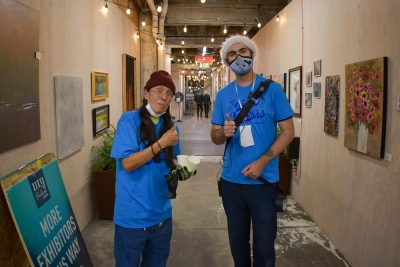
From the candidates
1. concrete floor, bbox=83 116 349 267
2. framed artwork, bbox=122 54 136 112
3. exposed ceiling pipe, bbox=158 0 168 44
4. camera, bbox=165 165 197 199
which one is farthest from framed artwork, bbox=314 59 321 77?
exposed ceiling pipe, bbox=158 0 168 44

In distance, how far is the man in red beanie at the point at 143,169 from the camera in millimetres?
1688

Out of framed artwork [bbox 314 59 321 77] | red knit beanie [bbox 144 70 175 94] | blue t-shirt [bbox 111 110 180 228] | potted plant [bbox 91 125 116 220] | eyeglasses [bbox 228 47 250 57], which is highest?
framed artwork [bbox 314 59 321 77]

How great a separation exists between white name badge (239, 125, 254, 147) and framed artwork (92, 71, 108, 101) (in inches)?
99.3

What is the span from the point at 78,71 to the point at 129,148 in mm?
2197

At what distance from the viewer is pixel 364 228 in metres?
2.76

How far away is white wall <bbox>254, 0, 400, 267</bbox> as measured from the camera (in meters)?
2.39

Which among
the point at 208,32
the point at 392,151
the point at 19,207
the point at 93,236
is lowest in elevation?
the point at 93,236

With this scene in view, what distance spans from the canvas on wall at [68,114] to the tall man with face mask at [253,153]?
151cm

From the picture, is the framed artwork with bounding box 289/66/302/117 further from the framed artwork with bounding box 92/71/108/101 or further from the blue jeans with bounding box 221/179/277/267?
the blue jeans with bounding box 221/179/277/267

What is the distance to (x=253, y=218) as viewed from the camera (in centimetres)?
211

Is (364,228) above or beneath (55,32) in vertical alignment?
beneath

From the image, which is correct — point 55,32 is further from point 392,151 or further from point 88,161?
point 392,151

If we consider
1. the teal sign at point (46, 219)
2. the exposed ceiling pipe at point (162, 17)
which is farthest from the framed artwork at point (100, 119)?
the exposed ceiling pipe at point (162, 17)

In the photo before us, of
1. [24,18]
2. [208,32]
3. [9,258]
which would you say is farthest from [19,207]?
[208,32]
